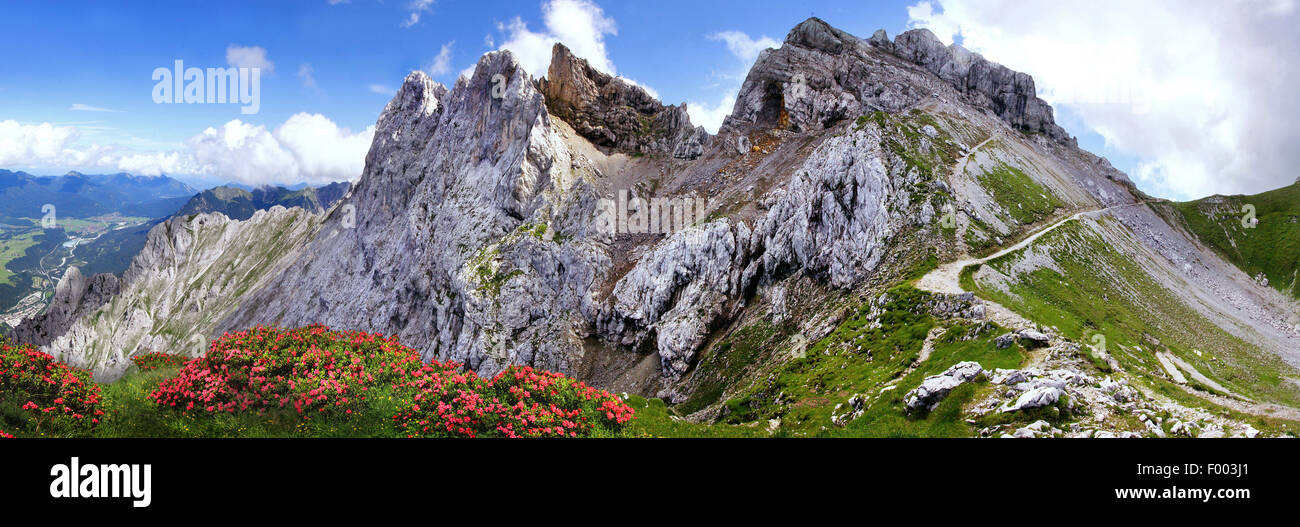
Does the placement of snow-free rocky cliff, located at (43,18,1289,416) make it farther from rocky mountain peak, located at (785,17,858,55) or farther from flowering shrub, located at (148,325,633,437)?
flowering shrub, located at (148,325,633,437)

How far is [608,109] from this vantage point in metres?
112

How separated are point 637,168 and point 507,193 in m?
25.2

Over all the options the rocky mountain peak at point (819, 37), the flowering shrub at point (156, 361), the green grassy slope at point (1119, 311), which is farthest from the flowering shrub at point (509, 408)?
the rocky mountain peak at point (819, 37)

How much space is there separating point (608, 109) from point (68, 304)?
198495 millimetres

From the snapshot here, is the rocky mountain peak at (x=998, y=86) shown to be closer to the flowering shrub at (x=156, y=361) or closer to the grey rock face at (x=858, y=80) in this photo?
the grey rock face at (x=858, y=80)

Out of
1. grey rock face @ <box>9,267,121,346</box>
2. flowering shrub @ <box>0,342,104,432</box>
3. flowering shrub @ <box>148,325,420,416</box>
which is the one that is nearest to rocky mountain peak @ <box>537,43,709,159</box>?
flowering shrub @ <box>148,325,420,416</box>

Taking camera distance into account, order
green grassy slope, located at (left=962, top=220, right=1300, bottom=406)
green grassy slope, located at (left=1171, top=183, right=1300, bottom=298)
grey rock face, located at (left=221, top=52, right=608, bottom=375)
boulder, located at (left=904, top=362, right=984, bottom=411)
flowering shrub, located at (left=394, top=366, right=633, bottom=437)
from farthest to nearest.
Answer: grey rock face, located at (left=221, top=52, right=608, bottom=375) → green grassy slope, located at (left=1171, top=183, right=1300, bottom=298) → green grassy slope, located at (left=962, top=220, right=1300, bottom=406) → boulder, located at (left=904, top=362, right=984, bottom=411) → flowering shrub, located at (left=394, top=366, right=633, bottom=437)

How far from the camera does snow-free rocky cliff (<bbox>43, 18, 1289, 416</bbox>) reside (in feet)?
185

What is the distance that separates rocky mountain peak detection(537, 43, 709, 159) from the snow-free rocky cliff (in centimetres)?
41

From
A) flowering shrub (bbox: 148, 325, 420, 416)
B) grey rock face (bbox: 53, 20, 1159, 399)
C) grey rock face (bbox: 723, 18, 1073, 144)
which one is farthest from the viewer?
grey rock face (bbox: 723, 18, 1073, 144)

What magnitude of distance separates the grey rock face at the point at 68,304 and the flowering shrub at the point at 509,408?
233 meters

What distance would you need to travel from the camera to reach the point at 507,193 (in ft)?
312
